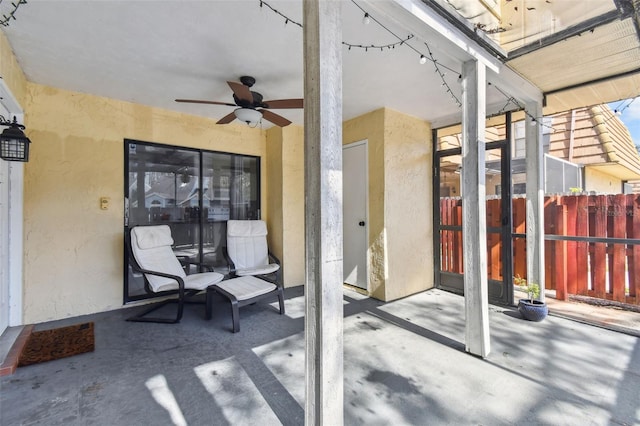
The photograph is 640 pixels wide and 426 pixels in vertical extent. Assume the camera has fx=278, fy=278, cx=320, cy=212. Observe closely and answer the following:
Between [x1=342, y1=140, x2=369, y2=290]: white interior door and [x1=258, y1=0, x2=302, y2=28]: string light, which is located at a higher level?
[x1=258, y1=0, x2=302, y2=28]: string light

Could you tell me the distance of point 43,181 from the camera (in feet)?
10.3

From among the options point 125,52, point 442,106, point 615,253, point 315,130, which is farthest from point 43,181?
point 615,253

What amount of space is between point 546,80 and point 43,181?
5.70 metres

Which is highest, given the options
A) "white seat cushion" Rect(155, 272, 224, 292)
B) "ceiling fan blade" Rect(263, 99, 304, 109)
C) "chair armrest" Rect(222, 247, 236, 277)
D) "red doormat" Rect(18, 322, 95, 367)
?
"ceiling fan blade" Rect(263, 99, 304, 109)

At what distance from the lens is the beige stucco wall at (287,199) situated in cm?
455

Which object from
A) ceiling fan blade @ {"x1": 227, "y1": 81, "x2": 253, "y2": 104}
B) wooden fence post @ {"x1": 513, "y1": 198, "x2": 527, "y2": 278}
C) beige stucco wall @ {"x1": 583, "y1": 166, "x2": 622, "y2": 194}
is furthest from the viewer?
beige stucco wall @ {"x1": 583, "y1": 166, "x2": 622, "y2": 194}

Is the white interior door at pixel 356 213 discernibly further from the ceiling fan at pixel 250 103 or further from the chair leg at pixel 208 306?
the chair leg at pixel 208 306

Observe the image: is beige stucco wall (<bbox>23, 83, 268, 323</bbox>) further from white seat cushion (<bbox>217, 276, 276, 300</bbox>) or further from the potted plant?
the potted plant

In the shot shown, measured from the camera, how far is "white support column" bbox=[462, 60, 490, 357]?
94.1 inches

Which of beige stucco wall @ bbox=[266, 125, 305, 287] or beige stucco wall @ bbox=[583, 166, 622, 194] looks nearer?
beige stucco wall @ bbox=[266, 125, 305, 287]

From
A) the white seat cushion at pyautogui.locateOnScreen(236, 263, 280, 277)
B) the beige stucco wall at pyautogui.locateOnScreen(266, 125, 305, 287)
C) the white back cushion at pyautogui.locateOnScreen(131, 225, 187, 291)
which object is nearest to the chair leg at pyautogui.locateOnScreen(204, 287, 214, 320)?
the white back cushion at pyautogui.locateOnScreen(131, 225, 187, 291)

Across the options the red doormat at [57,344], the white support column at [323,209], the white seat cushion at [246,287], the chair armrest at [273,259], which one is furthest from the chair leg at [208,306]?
the white support column at [323,209]

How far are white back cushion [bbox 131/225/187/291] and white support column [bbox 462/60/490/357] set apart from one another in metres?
3.19

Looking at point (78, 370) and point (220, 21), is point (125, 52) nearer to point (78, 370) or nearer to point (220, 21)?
point (220, 21)
